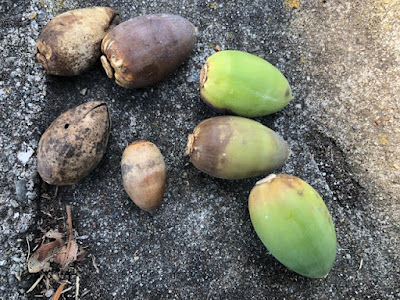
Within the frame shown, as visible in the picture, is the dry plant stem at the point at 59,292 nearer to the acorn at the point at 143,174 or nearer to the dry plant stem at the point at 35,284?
the dry plant stem at the point at 35,284

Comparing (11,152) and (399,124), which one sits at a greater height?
(399,124)

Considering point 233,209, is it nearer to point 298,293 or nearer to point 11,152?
point 298,293

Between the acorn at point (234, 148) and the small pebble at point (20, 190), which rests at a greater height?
the acorn at point (234, 148)

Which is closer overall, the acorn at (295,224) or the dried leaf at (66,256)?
the acorn at (295,224)

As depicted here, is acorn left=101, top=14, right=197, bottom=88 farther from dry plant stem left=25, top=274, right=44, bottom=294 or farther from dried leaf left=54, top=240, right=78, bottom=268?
dry plant stem left=25, top=274, right=44, bottom=294

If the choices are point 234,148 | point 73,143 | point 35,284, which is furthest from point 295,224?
point 35,284

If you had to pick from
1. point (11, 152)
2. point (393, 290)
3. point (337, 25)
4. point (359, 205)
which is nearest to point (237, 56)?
point (337, 25)

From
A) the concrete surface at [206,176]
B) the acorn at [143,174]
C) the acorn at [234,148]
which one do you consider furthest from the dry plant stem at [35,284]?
the acorn at [234,148]
